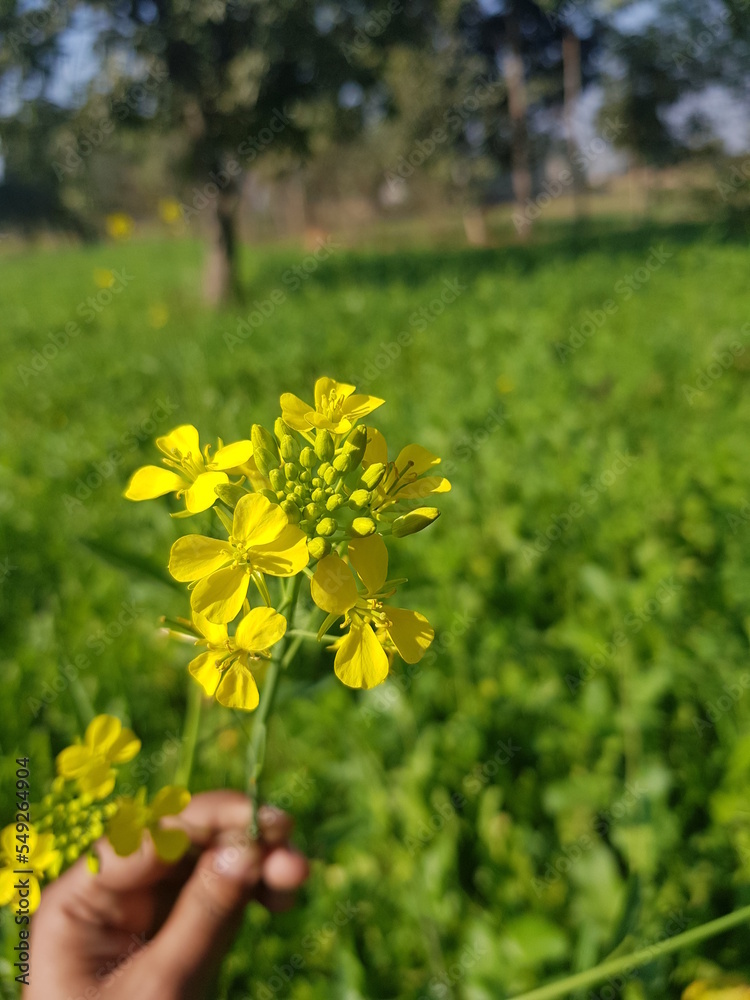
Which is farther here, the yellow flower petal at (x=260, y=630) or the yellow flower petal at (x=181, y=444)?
the yellow flower petal at (x=181, y=444)

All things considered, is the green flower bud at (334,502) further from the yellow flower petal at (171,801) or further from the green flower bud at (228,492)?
the yellow flower petal at (171,801)

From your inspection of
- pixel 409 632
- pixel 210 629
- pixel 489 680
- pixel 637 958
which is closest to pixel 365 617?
pixel 409 632

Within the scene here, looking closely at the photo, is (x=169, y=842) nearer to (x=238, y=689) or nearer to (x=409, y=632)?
(x=238, y=689)

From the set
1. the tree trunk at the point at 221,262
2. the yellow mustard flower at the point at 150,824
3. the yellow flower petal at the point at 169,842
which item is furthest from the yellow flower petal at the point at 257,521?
the tree trunk at the point at 221,262

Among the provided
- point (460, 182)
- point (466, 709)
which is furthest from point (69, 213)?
point (466, 709)

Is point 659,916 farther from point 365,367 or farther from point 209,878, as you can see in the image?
point 365,367

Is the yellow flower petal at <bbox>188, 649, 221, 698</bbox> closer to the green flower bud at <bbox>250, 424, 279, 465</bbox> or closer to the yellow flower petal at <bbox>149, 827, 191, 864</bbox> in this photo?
the green flower bud at <bbox>250, 424, 279, 465</bbox>
